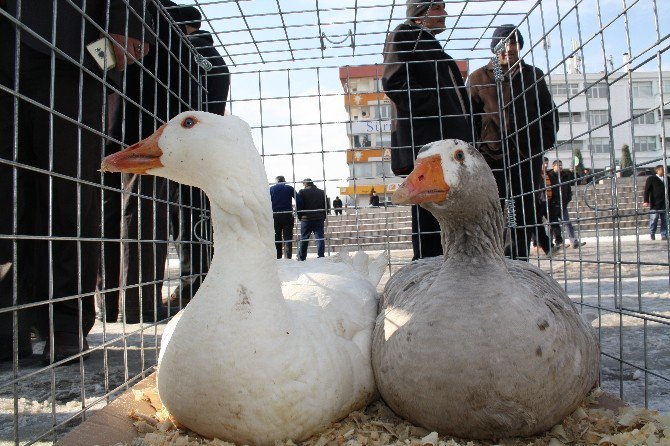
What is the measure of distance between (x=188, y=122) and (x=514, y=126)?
2127 mm

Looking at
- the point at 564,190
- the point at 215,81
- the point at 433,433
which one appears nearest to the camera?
the point at 433,433

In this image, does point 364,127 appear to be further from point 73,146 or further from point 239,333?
point 239,333

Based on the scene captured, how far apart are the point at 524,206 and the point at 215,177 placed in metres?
2.04

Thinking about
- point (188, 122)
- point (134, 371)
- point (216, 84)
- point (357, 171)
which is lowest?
point (134, 371)

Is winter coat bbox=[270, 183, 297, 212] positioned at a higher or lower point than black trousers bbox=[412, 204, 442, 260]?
higher

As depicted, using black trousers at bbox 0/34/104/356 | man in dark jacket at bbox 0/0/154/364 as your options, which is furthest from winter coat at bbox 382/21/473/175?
black trousers at bbox 0/34/104/356

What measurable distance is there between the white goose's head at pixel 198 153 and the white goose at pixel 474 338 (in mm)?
507

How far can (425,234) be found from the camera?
134 inches

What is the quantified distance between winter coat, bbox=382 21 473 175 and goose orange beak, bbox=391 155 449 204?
139cm

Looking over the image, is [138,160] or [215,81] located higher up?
[215,81]

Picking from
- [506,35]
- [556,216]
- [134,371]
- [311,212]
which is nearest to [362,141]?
[311,212]

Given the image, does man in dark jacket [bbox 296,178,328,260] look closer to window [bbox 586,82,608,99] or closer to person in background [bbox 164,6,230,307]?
person in background [bbox 164,6,230,307]

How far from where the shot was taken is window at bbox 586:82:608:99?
80.0 inches

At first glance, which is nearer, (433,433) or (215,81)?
(433,433)
